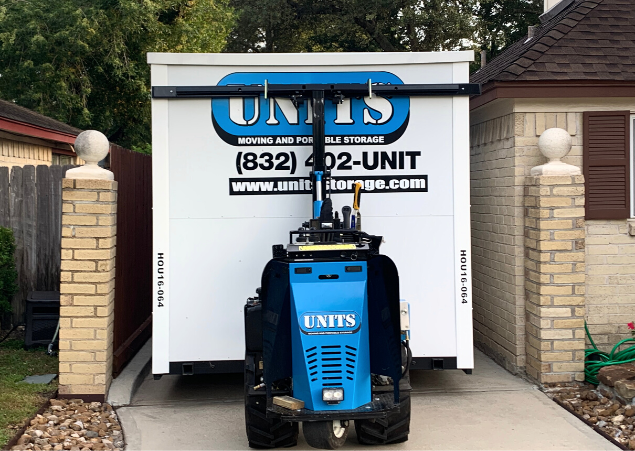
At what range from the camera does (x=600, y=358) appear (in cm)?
744

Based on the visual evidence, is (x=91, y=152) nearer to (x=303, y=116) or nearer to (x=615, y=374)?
(x=303, y=116)

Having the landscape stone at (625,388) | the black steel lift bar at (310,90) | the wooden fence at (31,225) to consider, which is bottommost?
the landscape stone at (625,388)

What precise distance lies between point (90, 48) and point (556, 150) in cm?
1476

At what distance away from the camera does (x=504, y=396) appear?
271 inches

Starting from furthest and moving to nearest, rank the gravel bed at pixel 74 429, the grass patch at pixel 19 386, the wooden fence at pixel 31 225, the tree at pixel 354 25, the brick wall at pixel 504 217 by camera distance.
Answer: the tree at pixel 354 25 → the wooden fence at pixel 31 225 → the brick wall at pixel 504 217 → the grass patch at pixel 19 386 → the gravel bed at pixel 74 429

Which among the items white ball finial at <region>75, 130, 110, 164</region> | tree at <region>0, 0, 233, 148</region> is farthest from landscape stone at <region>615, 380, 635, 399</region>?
tree at <region>0, 0, 233, 148</region>

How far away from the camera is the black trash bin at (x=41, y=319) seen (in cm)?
850

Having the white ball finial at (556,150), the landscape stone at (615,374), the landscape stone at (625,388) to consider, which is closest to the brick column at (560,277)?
the white ball finial at (556,150)

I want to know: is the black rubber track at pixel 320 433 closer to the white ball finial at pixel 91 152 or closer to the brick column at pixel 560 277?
the brick column at pixel 560 277

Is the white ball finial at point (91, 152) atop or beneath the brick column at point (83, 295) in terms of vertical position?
atop

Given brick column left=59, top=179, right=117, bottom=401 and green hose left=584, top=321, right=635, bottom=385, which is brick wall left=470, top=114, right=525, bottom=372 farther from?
brick column left=59, top=179, right=117, bottom=401

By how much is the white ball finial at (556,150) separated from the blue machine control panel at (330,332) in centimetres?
295

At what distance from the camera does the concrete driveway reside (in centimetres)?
568

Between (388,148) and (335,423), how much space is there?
259cm
